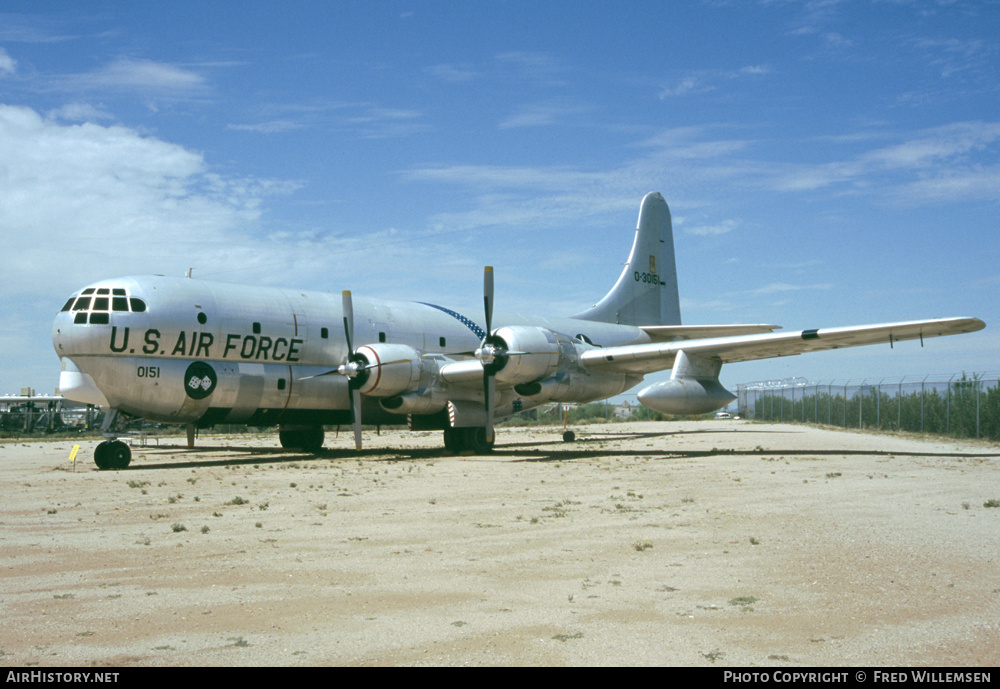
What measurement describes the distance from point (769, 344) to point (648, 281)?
1322cm

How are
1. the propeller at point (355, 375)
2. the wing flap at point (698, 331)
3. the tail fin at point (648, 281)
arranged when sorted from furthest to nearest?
the tail fin at point (648, 281) → the wing flap at point (698, 331) → the propeller at point (355, 375)

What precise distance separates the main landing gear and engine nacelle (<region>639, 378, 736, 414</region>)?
527cm

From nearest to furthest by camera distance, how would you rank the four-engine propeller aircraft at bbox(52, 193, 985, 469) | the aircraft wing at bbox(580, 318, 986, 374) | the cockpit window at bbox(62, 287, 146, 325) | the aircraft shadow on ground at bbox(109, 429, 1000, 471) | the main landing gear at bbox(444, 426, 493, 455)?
1. the cockpit window at bbox(62, 287, 146, 325)
2. the four-engine propeller aircraft at bbox(52, 193, 985, 469)
3. the aircraft wing at bbox(580, 318, 986, 374)
4. the aircraft shadow on ground at bbox(109, 429, 1000, 471)
5. the main landing gear at bbox(444, 426, 493, 455)

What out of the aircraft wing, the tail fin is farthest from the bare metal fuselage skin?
the tail fin

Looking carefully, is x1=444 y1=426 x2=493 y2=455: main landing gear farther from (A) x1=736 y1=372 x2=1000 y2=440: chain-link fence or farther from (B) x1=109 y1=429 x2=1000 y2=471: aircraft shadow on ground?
(A) x1=736 y1=372 x2=1000 y2=440: chain-link fence

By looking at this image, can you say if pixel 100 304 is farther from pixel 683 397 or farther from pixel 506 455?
pixel 683 397

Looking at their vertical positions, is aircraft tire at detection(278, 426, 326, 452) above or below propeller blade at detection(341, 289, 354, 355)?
below

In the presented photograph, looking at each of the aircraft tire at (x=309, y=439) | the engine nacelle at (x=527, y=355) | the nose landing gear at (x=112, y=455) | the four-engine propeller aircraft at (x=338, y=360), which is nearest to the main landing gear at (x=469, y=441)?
the four-engine propeller aircraft at (x=338, y=360)

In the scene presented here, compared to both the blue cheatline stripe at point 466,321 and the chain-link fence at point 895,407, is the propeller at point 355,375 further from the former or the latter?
the chain-link fence at point 895,407

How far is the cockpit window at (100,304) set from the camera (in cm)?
1948

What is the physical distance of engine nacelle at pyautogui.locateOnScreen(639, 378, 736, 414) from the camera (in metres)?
22.3

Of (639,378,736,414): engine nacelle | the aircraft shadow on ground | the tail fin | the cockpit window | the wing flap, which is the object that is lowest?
the aircraft shadow on ground

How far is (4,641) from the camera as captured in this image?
5379mm

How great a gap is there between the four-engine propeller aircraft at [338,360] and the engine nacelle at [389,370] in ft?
0.13
